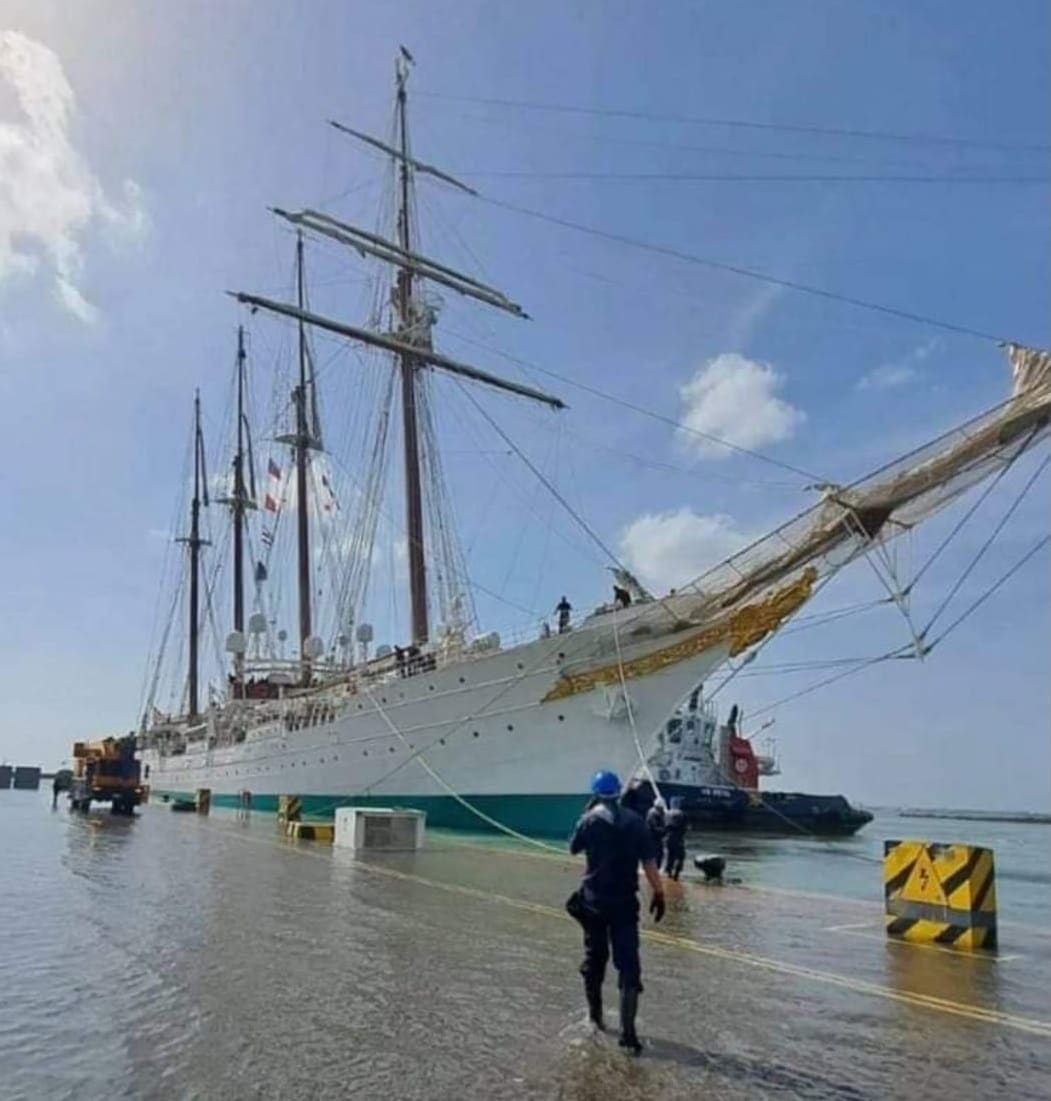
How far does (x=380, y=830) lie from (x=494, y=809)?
334 inches

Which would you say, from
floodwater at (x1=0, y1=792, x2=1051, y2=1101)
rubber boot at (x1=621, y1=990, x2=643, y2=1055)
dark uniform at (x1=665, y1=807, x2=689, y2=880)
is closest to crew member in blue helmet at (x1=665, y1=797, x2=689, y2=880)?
dark uniform at (x1=665, y1=807, x2=689, y2=880)

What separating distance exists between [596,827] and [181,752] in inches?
2232

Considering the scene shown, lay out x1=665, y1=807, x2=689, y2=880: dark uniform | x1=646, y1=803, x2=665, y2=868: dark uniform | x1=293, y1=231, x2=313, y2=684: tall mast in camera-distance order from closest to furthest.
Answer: x1=646, y1=803, x2=665, y2=868: dark uniform → x1=665, y1=807, x2=689, y2=880: dark uniform → x1=293, y1=231, x2=313, y2=684: tall mast

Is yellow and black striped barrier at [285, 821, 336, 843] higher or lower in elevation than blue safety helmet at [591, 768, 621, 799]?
higher

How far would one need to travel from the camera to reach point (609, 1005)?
20.6 feet

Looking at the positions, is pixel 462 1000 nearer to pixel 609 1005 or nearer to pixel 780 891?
pixel 609 1005

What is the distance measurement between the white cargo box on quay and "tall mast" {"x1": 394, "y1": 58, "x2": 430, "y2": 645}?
13762 mm

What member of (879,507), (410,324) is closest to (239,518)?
(410,324)

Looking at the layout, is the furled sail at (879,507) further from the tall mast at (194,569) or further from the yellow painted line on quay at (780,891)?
the tall mast at (194,569)

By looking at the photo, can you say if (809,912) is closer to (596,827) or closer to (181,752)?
(596,827)

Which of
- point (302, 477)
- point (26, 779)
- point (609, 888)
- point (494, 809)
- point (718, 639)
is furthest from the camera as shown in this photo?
point (26, 779)

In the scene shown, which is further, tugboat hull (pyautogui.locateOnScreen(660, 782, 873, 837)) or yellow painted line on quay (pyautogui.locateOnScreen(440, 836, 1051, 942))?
tugboat hull (pyautogui.locateOnScreen(660, 782, 873, 837))

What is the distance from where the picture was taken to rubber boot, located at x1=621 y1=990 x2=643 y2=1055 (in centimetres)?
525

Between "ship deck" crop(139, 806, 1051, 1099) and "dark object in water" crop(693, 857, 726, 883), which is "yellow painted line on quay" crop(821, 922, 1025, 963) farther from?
"dark object in water" crop(693, 857, 726, 883)
